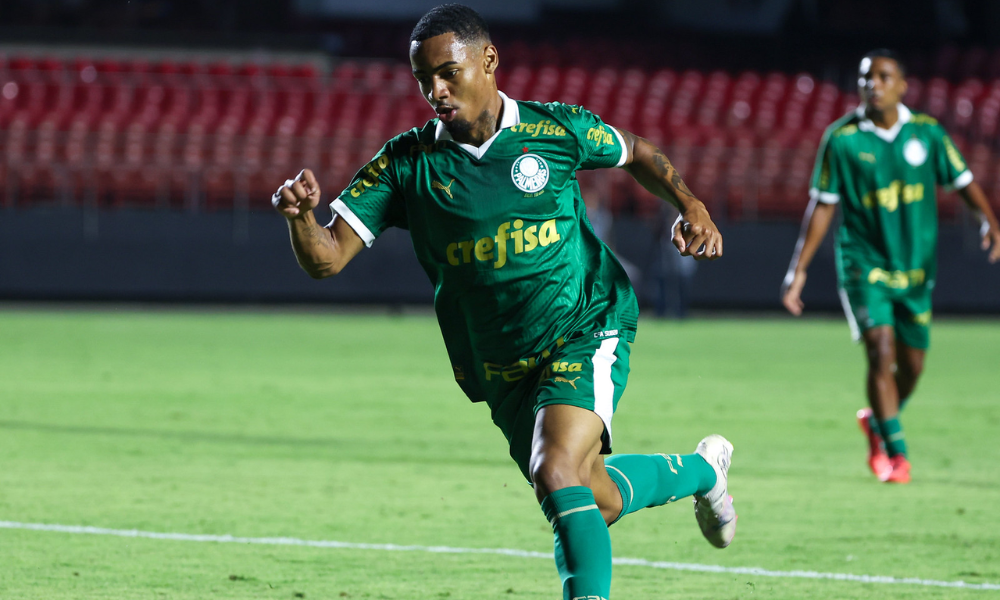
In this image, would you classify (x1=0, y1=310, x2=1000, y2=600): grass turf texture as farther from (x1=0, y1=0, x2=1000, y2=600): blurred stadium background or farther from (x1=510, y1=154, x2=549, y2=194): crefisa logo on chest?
(x1=510, y1=154, x2=549, y2=194): crefisa logo on chest

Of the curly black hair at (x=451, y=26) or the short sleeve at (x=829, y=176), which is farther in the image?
the short sleeve at (x=829, y=176)

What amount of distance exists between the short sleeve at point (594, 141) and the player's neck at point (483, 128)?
28 centimetres

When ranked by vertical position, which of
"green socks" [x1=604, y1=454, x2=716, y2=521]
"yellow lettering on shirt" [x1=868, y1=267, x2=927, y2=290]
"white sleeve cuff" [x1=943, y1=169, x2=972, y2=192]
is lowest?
"yellow lettering on shirt" [x1=868, y1=267, x2=927, y2=290]

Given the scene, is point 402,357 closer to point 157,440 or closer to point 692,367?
point 692,367

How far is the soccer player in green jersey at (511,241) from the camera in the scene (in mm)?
4125

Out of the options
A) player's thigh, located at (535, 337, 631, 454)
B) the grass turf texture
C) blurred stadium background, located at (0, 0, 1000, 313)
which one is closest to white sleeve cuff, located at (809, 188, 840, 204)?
the grass turf texture

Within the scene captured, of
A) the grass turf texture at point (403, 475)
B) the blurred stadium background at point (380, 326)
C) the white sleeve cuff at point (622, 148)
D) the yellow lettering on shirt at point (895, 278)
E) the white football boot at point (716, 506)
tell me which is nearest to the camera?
the white sleeve cuff at point (622, 148)

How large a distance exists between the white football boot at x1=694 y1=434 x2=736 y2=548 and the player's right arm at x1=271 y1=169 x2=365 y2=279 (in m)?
1.70

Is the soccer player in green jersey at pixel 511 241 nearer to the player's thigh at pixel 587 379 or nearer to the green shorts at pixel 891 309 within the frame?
the player's thigh at pixel 587 379

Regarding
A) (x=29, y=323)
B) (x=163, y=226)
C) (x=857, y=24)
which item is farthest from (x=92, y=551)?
(x=857, y=24)

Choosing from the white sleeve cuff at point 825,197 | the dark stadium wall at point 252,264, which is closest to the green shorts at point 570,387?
the white sleeve cuff at point 825,197

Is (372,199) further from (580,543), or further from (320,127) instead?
(320,127)

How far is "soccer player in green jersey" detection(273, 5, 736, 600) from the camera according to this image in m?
4.12

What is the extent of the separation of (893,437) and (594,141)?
4.08 m
